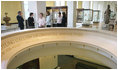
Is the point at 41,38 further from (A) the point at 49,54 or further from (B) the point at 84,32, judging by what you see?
(B) the point at 84,32

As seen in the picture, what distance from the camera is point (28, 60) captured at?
3.24 m

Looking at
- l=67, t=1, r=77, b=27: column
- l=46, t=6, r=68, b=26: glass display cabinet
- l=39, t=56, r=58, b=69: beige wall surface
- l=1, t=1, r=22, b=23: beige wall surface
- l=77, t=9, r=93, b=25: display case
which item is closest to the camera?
l=39, t=56, r=58, b=69: beige wall surface

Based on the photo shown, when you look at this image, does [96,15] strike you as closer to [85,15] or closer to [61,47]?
[85,15]

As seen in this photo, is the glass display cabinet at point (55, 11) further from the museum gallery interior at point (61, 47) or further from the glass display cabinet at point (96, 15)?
the glass display cabinet at point (96, 15)

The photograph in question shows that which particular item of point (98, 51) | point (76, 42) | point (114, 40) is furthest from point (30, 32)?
point (114, 40)

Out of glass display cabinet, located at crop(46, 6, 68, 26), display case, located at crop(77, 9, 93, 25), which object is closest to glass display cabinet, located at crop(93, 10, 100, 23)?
display case, located at crop(77, 9, 93, 25)

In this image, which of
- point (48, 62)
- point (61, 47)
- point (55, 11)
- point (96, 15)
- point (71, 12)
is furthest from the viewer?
point (96, 15)

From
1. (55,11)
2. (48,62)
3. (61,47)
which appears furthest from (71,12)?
(48,62)

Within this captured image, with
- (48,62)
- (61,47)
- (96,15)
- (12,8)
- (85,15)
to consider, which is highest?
(12,8)

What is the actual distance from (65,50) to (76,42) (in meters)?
0.50

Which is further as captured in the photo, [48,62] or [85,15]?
[85,15]

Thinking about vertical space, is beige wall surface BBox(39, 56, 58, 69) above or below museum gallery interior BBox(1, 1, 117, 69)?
below

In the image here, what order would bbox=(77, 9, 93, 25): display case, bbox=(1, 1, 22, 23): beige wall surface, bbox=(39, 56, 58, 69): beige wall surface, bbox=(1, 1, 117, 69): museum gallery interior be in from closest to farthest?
1. bbox=(1, 1, 117, 69): museum gallery interior
2. bbox=(39, 56, 58, 69): beige wall surface
3. bbox=(1, 1, 22, 23): beige wall surface
4. bbox=(77, 9, 93, 25): display case

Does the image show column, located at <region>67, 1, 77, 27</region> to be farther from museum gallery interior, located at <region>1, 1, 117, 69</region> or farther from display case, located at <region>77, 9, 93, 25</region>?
museum gallery interior, located at <region>1, 1, 117, 69</region>
